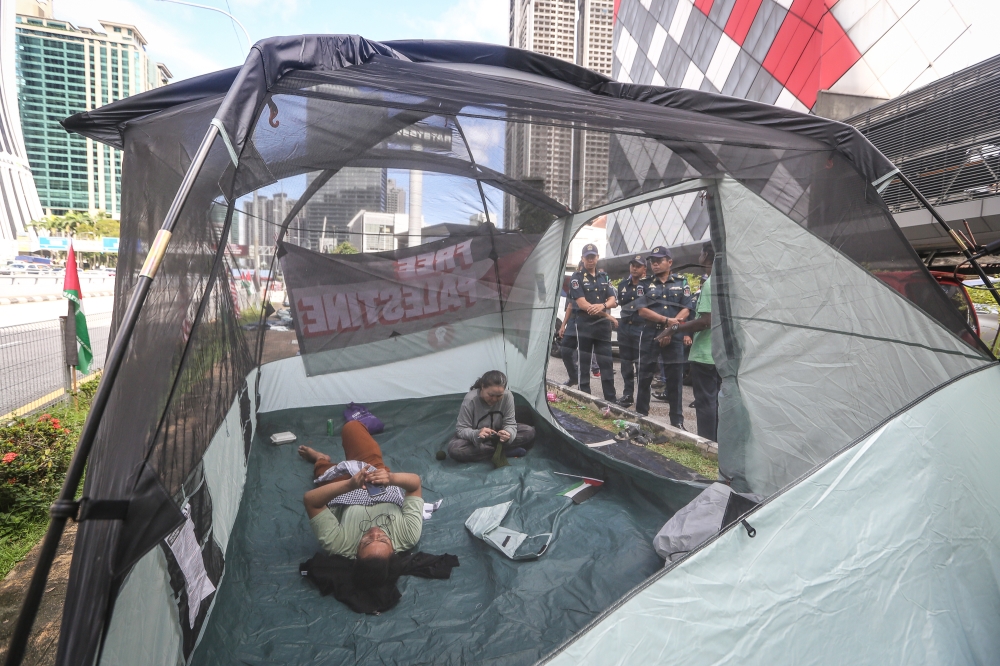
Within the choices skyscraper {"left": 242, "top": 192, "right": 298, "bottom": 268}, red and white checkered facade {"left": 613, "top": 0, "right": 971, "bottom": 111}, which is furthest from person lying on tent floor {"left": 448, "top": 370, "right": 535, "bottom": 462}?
red and white checkered facade {"left": 613, "top": 0, "right": 971, "bottom": 111}

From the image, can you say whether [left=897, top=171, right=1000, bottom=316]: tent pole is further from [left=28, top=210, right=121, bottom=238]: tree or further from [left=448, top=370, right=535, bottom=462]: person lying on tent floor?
[left=28, top=210, right=121, bottom=238]: tree

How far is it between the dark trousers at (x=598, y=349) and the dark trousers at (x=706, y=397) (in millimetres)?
475

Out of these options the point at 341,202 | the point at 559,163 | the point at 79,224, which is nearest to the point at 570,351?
the point at 559,163

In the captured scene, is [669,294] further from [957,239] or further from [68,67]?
[68,67]

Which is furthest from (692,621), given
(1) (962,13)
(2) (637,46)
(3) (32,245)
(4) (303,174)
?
(3) (32,245)

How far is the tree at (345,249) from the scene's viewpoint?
241cm

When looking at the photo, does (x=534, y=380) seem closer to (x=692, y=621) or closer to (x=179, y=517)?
(x=692, y=621)

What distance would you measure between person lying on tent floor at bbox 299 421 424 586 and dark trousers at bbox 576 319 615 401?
1.24m

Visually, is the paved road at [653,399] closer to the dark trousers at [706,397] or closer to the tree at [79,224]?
the dark trousers at [706,397]

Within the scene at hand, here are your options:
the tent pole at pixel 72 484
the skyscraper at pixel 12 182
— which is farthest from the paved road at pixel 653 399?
the skyscraper at pixel 12 182

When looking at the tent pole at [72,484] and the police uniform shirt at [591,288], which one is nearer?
the tent pole at [72,484]

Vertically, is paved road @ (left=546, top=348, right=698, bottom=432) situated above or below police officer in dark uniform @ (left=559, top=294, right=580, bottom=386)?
below

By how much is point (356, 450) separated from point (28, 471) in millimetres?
2292

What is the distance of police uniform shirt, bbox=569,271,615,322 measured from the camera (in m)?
2.59
